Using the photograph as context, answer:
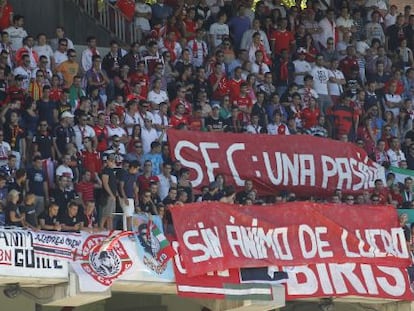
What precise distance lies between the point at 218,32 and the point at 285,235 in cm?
549

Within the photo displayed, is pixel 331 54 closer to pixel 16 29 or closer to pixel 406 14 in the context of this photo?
pixel 406 14

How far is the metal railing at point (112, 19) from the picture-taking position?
27297 millimetres

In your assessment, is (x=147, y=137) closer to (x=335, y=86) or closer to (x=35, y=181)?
(x=35, y=181)

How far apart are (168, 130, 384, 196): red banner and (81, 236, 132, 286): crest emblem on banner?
328 cm

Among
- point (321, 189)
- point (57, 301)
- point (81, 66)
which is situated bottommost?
point (57, 301)

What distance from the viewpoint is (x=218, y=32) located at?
27.0 m

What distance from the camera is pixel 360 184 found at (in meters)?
25.7

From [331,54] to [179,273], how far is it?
8040 mm

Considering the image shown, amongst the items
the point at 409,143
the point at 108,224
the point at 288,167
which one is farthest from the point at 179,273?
the point at 409,143

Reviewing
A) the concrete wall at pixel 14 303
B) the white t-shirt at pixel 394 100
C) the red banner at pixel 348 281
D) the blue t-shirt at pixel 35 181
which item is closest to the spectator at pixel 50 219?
the blue t-shirt at pixel 35 181

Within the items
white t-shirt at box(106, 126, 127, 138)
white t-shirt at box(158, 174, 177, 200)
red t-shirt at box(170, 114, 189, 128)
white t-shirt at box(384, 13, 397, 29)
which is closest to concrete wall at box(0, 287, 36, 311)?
white t-shirt at box(158, 174, 177, 200)

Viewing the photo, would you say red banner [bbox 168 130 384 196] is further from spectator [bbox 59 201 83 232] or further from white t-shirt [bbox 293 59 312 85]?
spectator [bbox 59 201 83 232]

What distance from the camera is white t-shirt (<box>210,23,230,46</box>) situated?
88.3ft

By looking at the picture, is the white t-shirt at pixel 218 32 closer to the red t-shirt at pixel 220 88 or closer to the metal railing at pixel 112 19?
the metal railing at pixel 112 19
